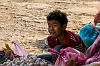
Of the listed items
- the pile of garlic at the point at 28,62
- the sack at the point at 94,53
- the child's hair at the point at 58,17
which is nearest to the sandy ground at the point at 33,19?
the pile of garlic at the point at 28,62

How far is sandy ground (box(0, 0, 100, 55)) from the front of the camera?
20.1 feet

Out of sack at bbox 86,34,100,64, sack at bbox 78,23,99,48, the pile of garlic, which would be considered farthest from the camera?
sack at bbox 78,23,99,48

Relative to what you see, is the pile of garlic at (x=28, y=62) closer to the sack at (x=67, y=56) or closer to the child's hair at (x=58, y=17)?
the sack at (x=67, y=56)

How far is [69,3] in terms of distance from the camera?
9.80m

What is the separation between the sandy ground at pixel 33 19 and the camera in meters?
6.13

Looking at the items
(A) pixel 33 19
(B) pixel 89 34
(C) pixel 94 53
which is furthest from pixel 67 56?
(A) pixel 33 19

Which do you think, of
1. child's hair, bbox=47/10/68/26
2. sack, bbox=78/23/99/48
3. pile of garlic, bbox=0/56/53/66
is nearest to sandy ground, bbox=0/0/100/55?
sack, bbox=78/23/99/48

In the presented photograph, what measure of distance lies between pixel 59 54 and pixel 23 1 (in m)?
6.46

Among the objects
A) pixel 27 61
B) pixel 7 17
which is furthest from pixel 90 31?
pixel 7 17

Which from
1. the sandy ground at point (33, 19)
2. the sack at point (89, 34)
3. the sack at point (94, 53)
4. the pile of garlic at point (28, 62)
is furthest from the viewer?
the sandy ground at point (33, 19)

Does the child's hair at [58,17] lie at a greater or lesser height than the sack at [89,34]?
greater

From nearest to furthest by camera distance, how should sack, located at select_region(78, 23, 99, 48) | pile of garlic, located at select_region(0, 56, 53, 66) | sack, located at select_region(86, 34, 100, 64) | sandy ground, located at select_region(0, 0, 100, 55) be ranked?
A: sack, located at select_region(86, 34, 100, 64), pile of garlic, located at select_region(0, 56, 53, 66), sack, located at select_region(78, 23, 99, 48), sandy ground, located at select_region(0, 0, 100, 55)

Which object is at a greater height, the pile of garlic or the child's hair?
the child's hair

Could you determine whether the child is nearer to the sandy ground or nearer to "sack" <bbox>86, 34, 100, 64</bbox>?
"sack" <bbox>86, 34, 100, 64</bbox>
